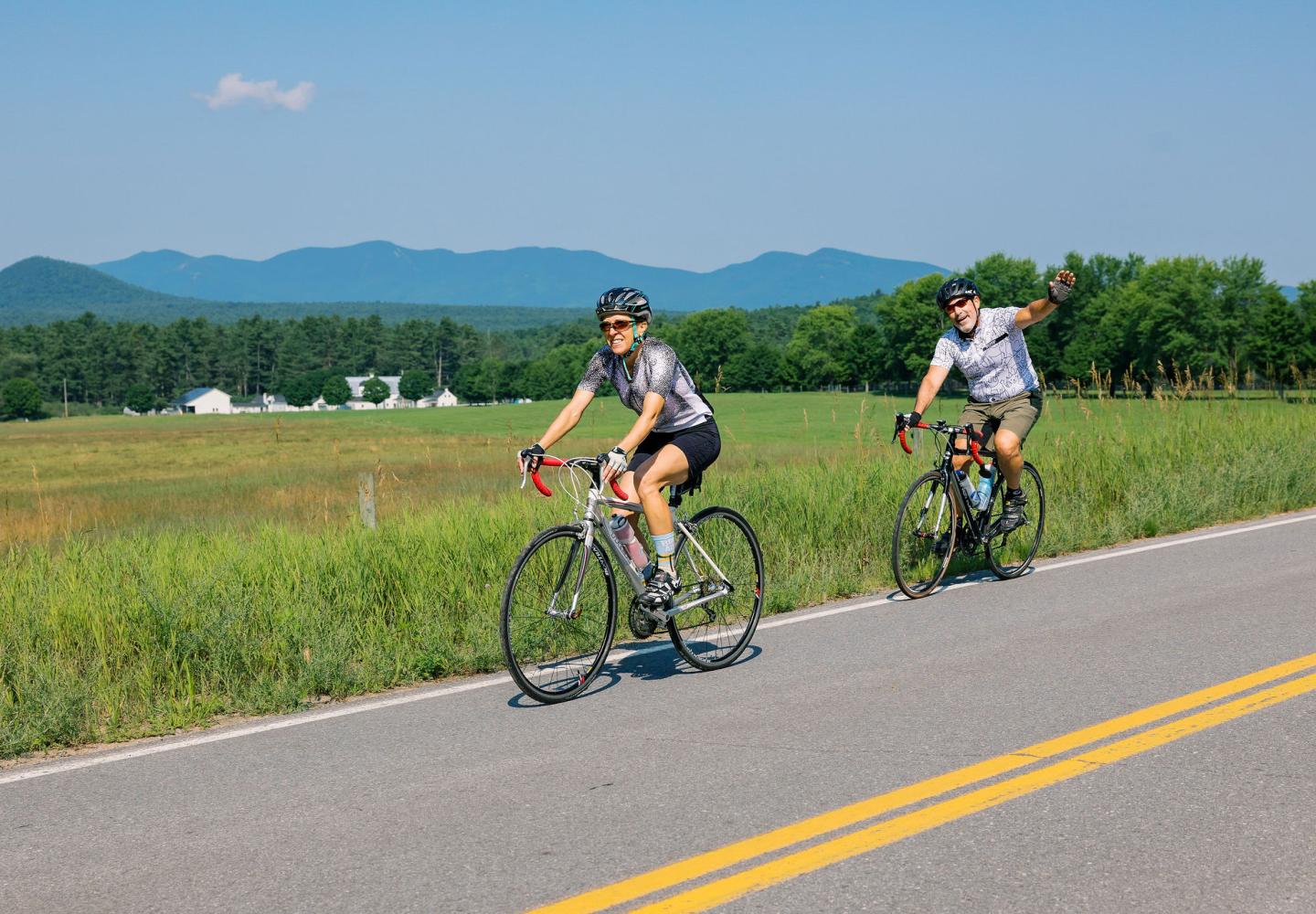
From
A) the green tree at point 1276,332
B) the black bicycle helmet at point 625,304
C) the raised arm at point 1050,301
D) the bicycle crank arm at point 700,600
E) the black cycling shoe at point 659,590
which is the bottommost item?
the bicycle crank arm at point 700,600

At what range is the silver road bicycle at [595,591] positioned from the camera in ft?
20.0

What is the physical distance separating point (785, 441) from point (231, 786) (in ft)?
139

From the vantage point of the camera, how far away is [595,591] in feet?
20.8

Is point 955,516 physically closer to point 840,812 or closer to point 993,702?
point 993,702

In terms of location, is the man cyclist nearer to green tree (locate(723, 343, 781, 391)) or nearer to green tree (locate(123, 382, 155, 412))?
green tree (locate(723, 343, 781, 391))

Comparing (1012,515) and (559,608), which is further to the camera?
(1012,515)

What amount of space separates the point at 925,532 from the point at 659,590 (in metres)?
3.11

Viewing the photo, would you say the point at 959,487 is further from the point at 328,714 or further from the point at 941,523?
the point at 328,714

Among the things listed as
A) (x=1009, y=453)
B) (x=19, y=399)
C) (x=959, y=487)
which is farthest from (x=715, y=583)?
(x=19, y=399)

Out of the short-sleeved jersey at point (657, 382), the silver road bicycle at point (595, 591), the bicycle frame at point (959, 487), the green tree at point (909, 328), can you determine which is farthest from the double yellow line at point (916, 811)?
the green tree at point (909, 328)

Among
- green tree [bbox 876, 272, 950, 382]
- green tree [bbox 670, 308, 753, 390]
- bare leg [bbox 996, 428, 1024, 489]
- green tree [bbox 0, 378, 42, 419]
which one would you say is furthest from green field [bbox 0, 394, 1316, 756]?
green tree [bbox 0, 378, 42, 419]

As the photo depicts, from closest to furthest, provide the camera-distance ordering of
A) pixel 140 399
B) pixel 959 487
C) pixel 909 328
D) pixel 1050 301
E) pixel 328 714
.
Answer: pixel 328 714 → pixel 1050 301 → pixel 959 487 → pixel 909 328 → pixel 140 399

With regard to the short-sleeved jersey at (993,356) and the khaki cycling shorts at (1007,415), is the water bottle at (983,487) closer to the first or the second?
the khaki cycling shorts at (1007,415)

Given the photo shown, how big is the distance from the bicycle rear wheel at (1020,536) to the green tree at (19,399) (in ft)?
540
